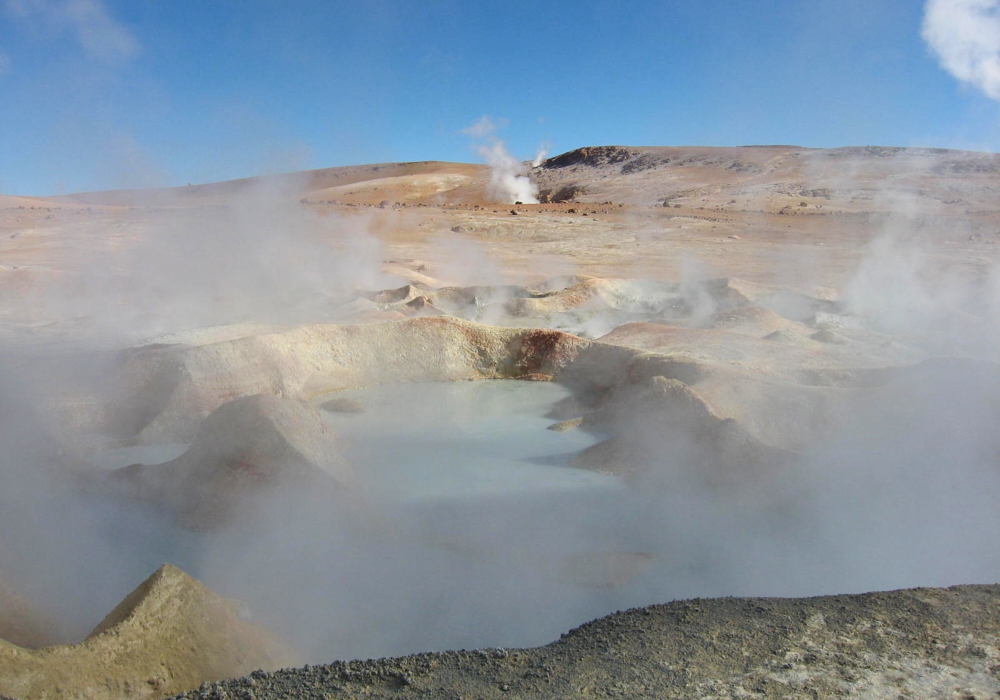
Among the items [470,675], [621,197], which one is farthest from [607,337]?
[621,197]

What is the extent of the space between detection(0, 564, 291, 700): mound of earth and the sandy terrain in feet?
0.03

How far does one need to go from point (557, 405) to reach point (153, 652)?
16.3 ft

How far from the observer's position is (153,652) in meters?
2.96

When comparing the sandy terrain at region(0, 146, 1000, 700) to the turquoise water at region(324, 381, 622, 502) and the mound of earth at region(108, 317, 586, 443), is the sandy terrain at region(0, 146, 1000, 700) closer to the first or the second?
the mound of earth at region(108, 317, 586, 443)

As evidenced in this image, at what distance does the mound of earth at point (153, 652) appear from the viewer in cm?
269

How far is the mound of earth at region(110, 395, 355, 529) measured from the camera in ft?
16.0

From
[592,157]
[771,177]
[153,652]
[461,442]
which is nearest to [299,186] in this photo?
[461,442]

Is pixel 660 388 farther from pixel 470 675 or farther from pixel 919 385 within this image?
pixel 470 675

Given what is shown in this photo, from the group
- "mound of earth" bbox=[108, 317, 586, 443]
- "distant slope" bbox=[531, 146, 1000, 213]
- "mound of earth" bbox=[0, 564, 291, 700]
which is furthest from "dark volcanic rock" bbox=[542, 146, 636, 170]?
"mound of earth" bbox=[0, 564, 291, 700]

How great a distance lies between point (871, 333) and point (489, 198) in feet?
109

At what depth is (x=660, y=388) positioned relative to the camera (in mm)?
6246

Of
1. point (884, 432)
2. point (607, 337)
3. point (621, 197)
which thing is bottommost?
point (884, 432)

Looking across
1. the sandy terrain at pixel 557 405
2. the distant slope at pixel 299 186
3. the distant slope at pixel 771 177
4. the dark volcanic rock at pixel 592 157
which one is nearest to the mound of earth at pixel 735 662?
the sandy terrain at pixel 557 405

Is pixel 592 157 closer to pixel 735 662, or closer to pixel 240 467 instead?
pixel 240 467
